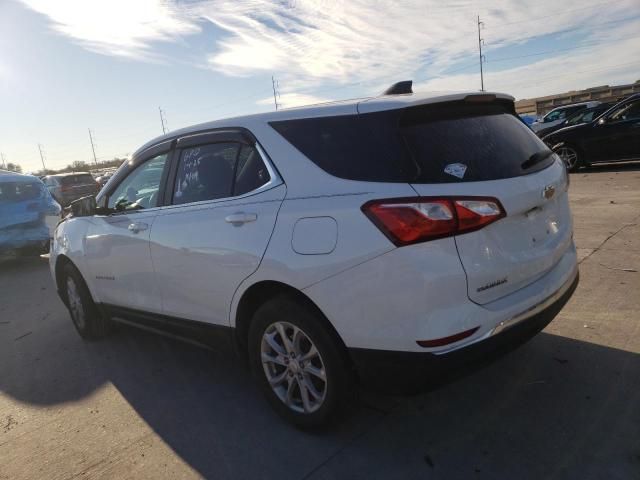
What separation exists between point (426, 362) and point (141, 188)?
109 inches

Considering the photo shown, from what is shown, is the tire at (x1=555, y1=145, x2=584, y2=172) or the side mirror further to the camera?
the tire at (x1=555, y1=145, x2=584, y2=172)

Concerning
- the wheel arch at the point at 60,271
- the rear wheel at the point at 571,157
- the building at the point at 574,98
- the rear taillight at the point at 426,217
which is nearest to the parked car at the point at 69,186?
the wheel arch at the point at 60,271

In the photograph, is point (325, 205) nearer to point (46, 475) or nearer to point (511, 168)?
point (511, 168)

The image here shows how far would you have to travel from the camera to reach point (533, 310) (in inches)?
103

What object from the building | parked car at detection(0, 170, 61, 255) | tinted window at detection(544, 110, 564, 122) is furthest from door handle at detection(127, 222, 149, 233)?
the building

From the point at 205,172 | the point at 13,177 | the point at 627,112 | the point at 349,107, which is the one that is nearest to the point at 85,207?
the point at 205,172

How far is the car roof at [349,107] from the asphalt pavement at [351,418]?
143 centimetres

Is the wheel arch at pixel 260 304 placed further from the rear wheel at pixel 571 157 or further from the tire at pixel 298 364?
the rear wheel at pixel 571 157

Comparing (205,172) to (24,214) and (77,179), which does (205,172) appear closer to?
(24,214)

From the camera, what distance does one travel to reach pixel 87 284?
4773 millimetres

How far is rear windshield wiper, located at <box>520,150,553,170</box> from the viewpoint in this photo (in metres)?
2.81

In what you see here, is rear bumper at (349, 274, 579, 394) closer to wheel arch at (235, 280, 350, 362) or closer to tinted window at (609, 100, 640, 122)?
wheel arch at (235, 280, 350, 362)

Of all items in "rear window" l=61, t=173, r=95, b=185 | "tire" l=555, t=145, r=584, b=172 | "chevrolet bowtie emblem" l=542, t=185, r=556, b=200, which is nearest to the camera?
"chevrolet bowtie emblem" l=542, t=185, r=556, b=200

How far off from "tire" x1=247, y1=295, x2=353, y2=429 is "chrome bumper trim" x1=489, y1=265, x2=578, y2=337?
2.53 ft
